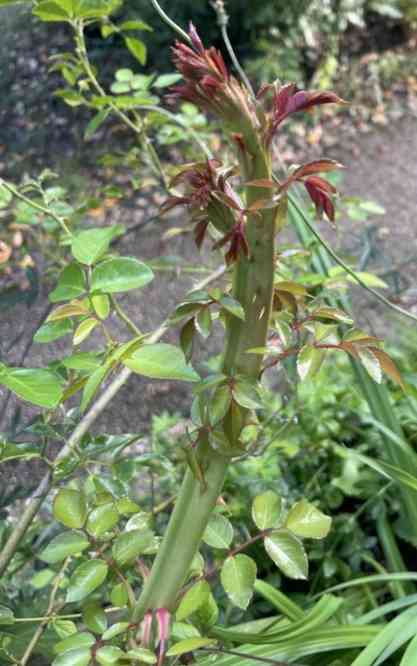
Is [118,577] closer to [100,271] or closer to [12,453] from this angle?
[12,453]

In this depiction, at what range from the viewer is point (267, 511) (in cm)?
62

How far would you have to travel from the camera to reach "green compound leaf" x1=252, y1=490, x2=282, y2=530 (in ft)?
2.03

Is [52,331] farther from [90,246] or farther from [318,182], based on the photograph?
[318,182]

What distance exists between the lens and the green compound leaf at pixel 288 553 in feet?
1.91

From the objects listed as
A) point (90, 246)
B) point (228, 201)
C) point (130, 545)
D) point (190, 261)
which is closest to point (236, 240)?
point (228, 201)

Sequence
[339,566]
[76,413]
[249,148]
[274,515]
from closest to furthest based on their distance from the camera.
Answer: [249,148] → [274,515] → [76,413] → [339,566]

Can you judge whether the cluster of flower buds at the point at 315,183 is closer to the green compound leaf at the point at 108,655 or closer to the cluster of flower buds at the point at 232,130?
the cluster of flower buds at the point at 232,130

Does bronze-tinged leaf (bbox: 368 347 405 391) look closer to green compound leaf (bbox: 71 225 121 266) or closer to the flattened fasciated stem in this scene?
the flattened fasciated stem

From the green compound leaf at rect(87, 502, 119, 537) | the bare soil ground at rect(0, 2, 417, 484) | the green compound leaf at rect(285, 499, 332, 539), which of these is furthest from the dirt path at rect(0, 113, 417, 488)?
the green compound leaf at rect(285, 499, 332, 539)

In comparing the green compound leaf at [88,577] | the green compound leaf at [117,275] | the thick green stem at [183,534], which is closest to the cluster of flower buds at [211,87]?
the green compound leaf at [117,275]

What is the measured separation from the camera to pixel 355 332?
58cm

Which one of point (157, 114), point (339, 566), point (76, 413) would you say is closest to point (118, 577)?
point (76, 413)

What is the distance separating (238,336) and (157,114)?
73 cm

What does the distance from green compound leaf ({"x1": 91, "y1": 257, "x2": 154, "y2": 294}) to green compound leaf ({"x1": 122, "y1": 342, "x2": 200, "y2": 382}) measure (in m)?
0.06
